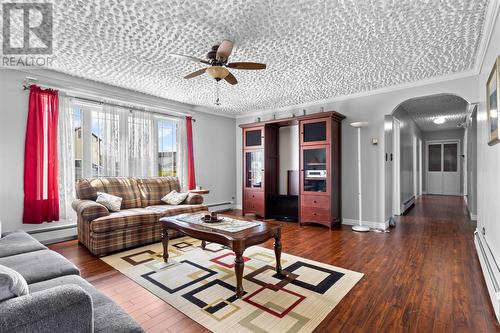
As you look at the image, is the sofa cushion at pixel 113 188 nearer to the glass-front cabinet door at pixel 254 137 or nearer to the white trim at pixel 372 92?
the glass-front cabinet door at pixel 254 137

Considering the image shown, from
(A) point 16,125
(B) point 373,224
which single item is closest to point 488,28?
(B) point 373,224

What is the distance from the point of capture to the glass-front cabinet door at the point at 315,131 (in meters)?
4.70

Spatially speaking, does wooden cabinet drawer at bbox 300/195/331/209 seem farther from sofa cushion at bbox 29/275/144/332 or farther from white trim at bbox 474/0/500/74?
sofa cushion at bbox 29/275/144/332

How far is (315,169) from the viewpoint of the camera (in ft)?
16.0

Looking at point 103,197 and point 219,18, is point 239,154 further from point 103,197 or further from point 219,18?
point 219,18

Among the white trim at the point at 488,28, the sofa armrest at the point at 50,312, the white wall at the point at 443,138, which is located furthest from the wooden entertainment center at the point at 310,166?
the white wall at the point at 443,138

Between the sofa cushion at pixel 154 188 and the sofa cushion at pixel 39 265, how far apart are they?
2.39m

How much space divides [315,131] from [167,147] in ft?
9.90

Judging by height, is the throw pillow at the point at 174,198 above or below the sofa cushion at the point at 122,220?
above

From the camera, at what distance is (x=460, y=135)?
372 inches

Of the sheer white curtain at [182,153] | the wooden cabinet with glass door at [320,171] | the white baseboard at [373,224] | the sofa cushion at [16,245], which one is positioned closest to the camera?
the sofa cushion at [16,245]

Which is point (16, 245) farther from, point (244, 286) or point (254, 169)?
point (254, 169)

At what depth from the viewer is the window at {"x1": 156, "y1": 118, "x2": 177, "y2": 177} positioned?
5.27 metres

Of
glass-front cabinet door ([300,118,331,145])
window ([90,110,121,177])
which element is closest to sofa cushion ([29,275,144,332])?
window ([90,110,121,177])
